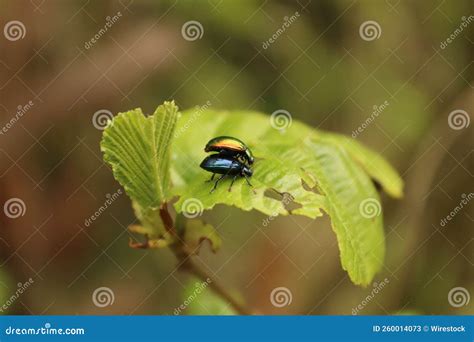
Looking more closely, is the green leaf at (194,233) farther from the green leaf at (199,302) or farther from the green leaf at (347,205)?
the green leaf at (199,302)

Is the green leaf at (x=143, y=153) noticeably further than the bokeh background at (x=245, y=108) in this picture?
No

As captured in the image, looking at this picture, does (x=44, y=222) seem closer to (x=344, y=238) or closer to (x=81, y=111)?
(x=81, y=111)

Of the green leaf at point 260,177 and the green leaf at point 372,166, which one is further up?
the green leaf at point 372,166

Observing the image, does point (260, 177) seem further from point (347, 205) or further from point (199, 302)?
point (199, 302)

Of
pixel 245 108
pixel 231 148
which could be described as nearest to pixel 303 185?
pixel 231 148

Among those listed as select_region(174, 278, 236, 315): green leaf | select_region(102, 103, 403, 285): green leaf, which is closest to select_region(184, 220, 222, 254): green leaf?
select_region(102, 103, 403, 285): green leaf

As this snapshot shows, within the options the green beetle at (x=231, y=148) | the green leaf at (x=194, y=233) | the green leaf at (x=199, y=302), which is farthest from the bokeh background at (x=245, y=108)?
the green leaf at (x=194, y=233)
